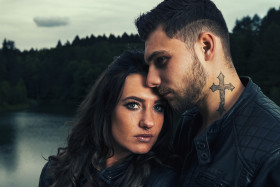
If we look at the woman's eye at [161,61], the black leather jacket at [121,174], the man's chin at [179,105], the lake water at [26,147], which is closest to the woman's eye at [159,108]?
the man's chin at [179,105]

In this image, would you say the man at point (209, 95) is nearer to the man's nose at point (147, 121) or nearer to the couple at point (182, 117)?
the couple at point (182, 117)

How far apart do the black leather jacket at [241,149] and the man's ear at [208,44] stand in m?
0.31

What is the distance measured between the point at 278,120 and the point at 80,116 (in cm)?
167

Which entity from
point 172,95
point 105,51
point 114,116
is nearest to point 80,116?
point 114,116

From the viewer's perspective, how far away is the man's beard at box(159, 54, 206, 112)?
7.55 ft

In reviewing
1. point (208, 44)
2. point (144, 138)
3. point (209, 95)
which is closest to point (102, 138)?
point (144, 138)

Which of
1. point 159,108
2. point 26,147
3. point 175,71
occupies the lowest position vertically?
point 26,147

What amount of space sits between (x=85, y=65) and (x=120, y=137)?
66.4 m

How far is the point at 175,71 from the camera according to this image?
2334mm

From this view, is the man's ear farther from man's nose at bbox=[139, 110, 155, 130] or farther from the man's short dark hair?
man's nose at bbox=[139, 110, 155, 130]

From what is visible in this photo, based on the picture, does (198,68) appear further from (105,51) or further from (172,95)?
(105,51)

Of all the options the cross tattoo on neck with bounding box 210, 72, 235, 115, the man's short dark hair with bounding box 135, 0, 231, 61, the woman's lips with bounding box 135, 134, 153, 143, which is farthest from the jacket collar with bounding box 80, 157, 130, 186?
the man's short dark hair with bounding box 135, 0, 231, 61

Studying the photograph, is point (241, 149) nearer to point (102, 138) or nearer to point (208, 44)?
point (208, 44)

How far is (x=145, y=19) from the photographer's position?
2.54m
